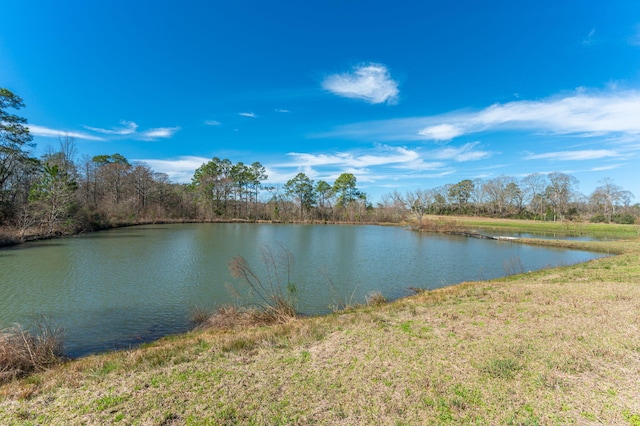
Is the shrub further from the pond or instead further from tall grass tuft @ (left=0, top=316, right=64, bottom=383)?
tall grass tuft @ (left=0, top=316, right=64, bottom=383)

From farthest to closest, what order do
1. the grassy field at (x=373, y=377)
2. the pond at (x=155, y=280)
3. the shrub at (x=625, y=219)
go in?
the shrub at (x=625, y=219) < the pond at (x=155, y=280) < the grassy field at (x=373, y=377)

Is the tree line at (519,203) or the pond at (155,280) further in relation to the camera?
the tree line at (519,203)

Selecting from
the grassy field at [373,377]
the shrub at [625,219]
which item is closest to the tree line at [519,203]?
the shrub at [625,219]

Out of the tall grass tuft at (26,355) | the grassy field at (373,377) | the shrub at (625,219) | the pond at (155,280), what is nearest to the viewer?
the grassy field at (373,377)

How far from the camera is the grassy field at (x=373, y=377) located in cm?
331

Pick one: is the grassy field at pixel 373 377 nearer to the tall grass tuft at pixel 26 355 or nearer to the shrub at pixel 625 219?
the tall grass tuft at pixel 26 355

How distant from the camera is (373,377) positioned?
13.4 ft

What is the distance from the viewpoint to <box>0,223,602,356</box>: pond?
27.5 feet

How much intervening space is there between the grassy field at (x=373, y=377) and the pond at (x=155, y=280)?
8.81 ft

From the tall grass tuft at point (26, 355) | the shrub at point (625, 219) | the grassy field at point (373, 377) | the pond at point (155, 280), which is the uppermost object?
the shrub at point (625, 219)

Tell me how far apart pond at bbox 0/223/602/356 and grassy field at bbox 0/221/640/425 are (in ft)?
8.81

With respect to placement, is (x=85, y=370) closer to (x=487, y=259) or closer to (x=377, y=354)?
(x=377, y=354)

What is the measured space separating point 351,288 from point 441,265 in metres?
8.26

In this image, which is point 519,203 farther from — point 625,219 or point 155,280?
point 155,280
